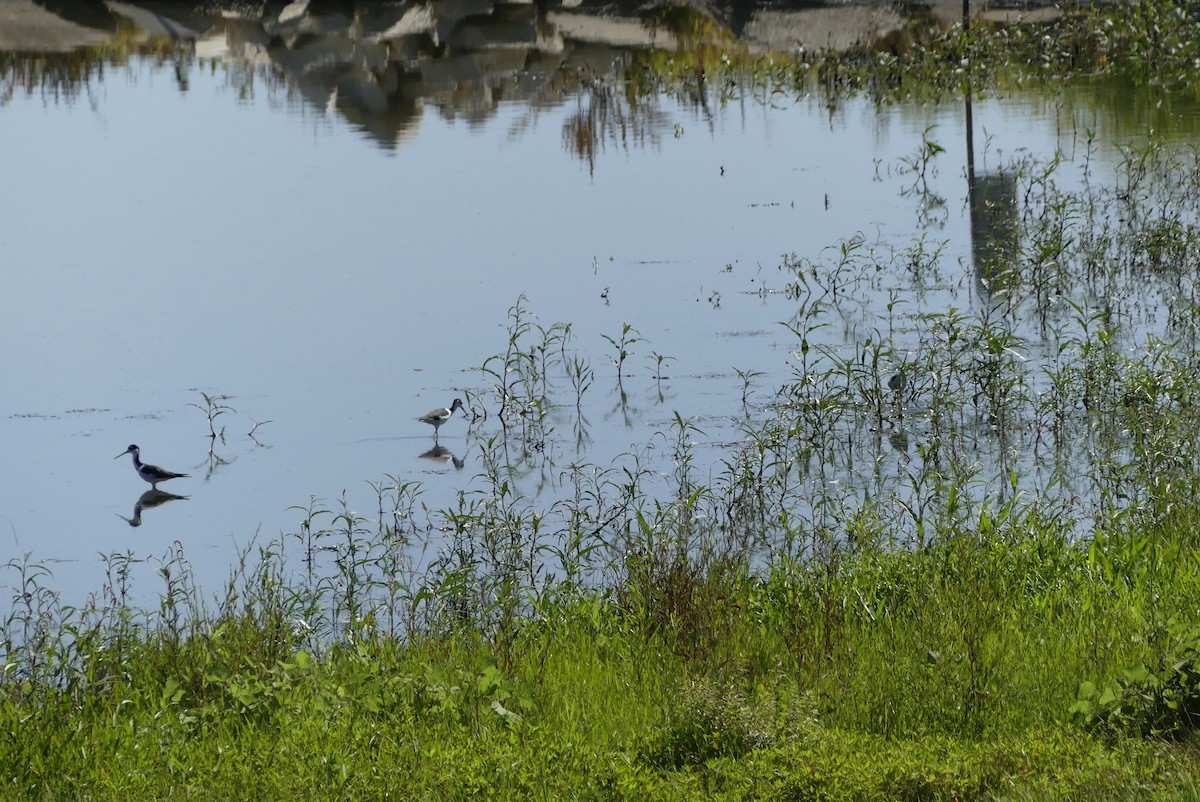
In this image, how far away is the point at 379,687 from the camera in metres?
4.68

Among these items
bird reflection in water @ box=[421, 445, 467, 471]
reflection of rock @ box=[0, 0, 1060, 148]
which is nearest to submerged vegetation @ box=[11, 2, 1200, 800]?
bird reflection in water @ box=[421, 445, 467, 471]

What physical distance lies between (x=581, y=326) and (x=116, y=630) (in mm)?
4919

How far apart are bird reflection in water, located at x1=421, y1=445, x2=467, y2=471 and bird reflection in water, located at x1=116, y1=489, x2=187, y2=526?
48.3 inches

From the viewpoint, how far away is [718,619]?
5.21m

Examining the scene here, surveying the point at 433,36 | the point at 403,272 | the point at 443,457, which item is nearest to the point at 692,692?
the point at 443,457

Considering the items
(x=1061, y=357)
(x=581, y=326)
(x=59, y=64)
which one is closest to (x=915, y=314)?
(x=1061, y=357)

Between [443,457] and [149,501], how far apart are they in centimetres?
146

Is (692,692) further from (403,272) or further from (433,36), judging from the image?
(433,36)

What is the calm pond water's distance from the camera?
310 inches

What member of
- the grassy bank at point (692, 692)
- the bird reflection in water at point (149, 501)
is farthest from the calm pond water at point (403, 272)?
the grassy bank at point (692, 692)

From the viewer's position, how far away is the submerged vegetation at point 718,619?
425 centimetres

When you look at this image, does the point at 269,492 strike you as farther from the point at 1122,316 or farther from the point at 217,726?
the point at 1122,316

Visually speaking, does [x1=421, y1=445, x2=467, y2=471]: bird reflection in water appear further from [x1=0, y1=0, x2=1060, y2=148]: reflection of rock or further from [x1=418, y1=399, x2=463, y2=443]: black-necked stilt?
[x1=0, y1=0, x2=1060, y2=148]: reflection of rock

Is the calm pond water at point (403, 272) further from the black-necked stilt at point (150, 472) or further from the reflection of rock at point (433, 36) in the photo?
the reflection of rock at point (433, 36)
